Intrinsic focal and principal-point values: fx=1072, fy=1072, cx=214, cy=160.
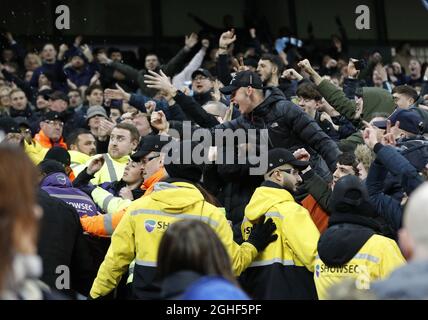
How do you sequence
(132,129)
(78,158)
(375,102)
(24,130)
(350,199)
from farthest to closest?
(24,130)
(78,158)
(375,102)
(132,129)
(350,199)

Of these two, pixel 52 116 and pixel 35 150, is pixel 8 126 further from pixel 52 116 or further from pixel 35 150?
pixel 52 116

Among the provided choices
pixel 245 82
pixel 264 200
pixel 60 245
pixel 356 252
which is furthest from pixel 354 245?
pixel 245 82

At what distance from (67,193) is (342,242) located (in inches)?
96.2

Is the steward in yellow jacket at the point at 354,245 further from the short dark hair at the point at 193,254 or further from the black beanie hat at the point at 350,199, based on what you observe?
the short dark hair at the point at 193,254

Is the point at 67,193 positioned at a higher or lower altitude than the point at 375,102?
lower

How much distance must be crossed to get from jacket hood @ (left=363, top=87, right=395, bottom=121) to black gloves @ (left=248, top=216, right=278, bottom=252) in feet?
10.0

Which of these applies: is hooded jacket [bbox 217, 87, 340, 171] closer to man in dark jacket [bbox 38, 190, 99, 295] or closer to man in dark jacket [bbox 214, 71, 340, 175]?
man in dark jacket [bbox 214, 71, 340, 175]

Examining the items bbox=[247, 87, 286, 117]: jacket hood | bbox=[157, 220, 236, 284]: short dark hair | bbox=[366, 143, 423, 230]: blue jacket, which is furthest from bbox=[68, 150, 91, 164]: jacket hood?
bbox=[157, 220, 236, 284]: short dark hair

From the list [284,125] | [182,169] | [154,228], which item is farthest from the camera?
[284,125]

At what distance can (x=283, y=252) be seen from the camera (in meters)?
7.02

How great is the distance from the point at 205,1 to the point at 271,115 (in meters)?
Result: 9.66

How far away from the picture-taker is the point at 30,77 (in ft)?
50.5

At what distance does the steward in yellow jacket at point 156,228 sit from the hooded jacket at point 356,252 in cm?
64

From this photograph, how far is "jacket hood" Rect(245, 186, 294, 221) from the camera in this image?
703 cm
